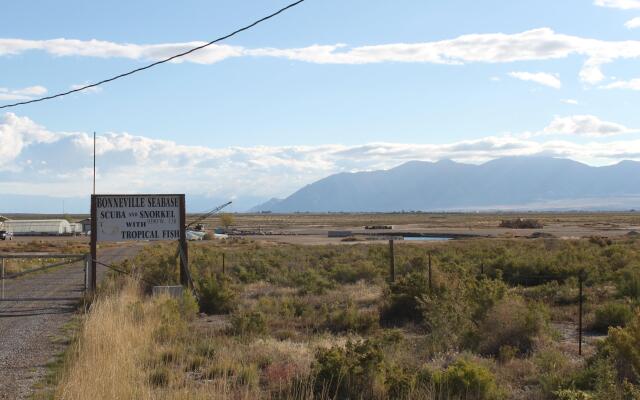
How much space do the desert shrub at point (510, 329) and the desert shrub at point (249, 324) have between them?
13.6 ft

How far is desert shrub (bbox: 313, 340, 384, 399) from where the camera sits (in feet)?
29.2

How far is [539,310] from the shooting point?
42.8ft

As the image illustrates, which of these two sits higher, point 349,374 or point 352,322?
point 349,374

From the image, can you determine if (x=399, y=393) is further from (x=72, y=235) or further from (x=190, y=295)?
(x=72, y=235)

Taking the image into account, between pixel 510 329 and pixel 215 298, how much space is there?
8.39 meters

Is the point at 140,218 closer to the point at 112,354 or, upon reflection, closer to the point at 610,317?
the point at 112,354

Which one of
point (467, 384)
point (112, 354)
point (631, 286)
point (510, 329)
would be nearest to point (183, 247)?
point (112, 354)

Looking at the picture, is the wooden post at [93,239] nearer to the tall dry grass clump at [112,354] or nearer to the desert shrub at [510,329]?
the tall dry grass clump at [112,354]

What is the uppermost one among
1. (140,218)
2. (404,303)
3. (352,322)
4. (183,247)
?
(140,218)

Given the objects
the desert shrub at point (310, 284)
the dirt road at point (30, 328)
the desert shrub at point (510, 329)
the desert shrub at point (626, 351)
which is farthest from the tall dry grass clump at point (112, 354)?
the desert shrub at point (310, 284)

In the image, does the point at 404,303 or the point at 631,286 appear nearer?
the point at 404,303

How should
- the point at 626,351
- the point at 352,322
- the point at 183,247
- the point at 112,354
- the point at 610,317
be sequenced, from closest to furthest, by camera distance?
the point at 626,351
the point at 112,354
the point at 610,317
the point at 352,322
the point at 183,247

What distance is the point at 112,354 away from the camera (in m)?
9.71

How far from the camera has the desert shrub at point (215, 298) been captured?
714 inches
